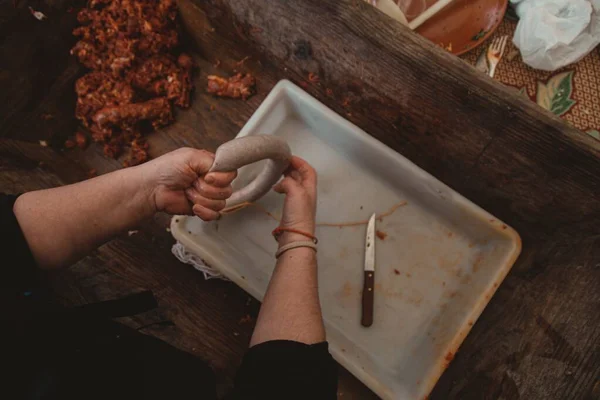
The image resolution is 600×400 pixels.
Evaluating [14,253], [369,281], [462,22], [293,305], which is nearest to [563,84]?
[462,22]

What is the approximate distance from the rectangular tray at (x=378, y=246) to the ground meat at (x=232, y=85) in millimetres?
164

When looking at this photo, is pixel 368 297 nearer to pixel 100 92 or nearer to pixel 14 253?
pixel 14 253

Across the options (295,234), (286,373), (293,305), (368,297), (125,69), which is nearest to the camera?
(286,373)

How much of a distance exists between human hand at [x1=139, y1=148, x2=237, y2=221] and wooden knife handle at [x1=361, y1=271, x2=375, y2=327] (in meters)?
0.46

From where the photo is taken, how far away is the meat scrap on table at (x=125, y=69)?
4.17ft

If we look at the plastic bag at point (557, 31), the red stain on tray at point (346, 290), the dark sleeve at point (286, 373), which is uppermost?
the plastic bag at point (557, 31)

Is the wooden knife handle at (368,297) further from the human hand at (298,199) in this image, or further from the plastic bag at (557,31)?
the plastic bag at (557,31)

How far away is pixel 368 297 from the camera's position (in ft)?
3.74

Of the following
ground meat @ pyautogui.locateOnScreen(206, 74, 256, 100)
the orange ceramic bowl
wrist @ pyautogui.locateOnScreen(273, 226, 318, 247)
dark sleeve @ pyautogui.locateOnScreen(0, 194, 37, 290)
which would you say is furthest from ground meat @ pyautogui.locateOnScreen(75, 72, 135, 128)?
the orange ceramic bowl

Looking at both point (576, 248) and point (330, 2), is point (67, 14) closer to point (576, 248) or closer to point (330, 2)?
point (330, 2)

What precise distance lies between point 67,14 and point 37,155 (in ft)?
1.41

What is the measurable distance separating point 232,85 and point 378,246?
0.68 metres

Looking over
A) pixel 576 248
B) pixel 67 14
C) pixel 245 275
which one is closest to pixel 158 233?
pixel 245 275

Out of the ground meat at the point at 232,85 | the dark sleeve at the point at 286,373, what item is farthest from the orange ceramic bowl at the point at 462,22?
the dark sleeve at the point at 286,373
